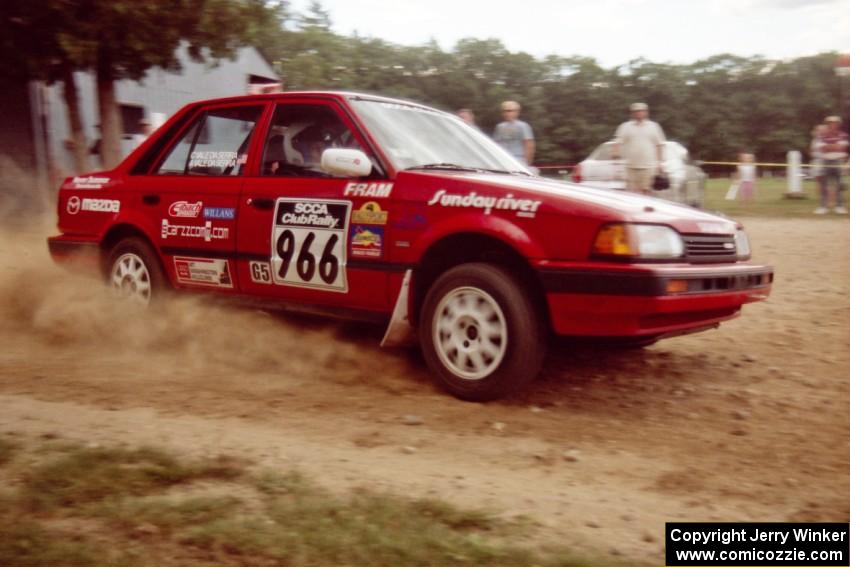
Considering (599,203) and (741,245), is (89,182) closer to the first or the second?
(599,203)

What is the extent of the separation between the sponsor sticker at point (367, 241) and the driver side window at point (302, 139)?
0.46 m

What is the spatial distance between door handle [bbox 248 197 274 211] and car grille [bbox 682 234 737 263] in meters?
2.50

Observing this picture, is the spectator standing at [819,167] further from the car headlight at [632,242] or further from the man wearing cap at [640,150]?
the car headlight at [632,242]

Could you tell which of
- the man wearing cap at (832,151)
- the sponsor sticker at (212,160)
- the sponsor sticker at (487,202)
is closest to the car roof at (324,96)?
the sponsor sticker at (212,160)

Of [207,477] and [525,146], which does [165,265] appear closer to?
[207,477]

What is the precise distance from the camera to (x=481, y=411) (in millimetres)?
4281

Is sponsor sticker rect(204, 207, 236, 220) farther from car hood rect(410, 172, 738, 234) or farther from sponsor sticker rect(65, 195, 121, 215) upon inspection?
car hood rect(410, 172, 738, 234)

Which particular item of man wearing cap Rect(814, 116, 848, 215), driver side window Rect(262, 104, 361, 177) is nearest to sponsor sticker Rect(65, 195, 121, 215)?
driver side window Rect(262, 104, 361, 177)

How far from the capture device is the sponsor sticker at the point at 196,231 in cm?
538

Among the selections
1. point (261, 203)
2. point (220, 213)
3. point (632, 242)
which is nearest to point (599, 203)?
point (632, 242)

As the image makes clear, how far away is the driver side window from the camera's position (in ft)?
16.5

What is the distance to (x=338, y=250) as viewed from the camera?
482 cm

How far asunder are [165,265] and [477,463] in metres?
3.19

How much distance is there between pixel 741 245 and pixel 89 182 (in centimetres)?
478
